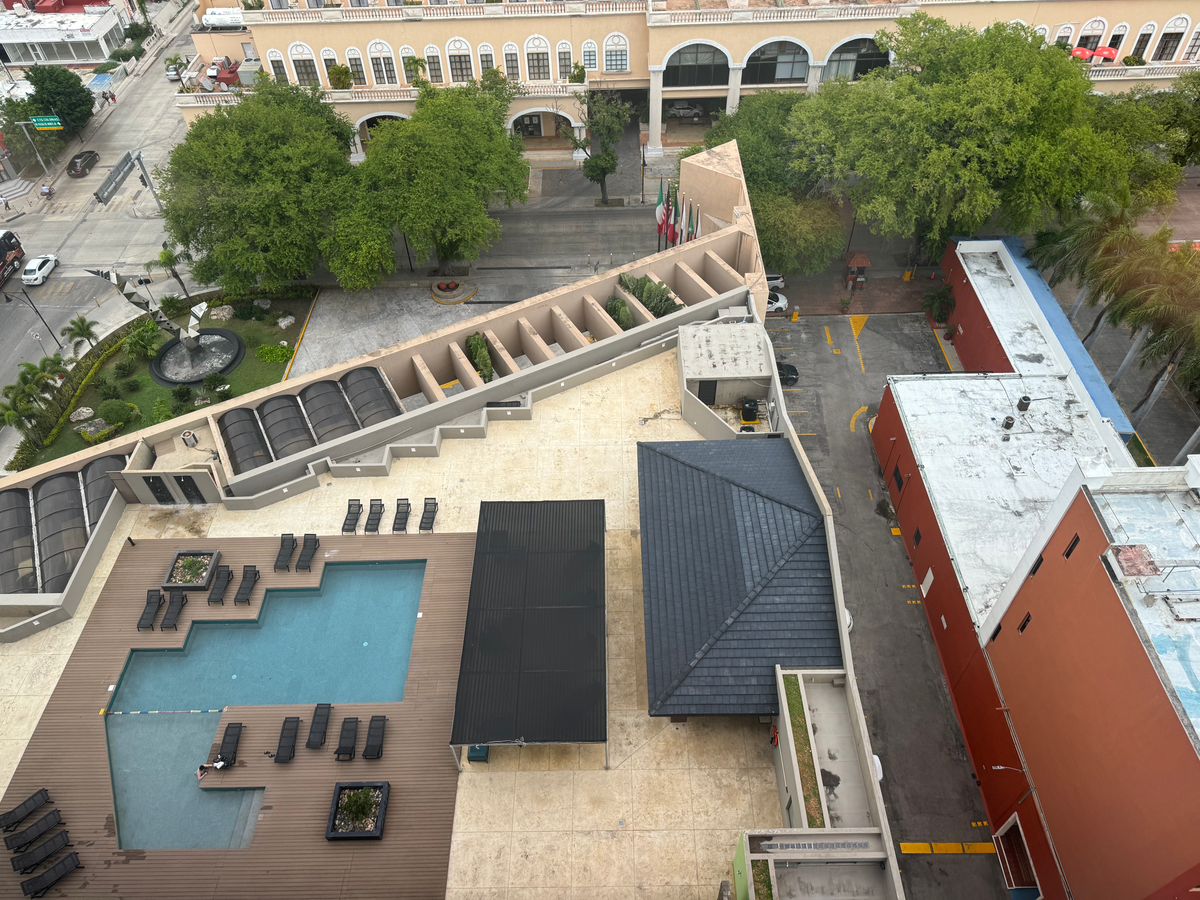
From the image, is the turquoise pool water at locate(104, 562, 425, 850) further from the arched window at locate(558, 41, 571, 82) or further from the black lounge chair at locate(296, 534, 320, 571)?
the arched window at locate(558, 41, 571, 82)

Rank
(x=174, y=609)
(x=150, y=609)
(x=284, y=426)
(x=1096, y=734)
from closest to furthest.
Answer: (x=1096, y=734)
(x=150, y=609)
(x=174, y=609)
(x=284, y=426)

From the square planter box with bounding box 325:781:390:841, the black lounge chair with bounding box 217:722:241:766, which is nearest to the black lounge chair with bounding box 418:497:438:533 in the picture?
the black lounge chair with bounding box 217:722:241:766

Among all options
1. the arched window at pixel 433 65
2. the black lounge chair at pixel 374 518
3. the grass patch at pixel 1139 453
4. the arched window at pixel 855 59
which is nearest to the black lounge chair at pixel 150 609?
the black lounge chair at pixel 374 518

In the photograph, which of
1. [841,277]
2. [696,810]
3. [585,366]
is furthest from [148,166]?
[696,810]

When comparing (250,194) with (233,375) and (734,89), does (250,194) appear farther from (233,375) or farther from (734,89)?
(734,89)

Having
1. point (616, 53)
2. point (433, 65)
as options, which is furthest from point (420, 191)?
point (616, 53)
